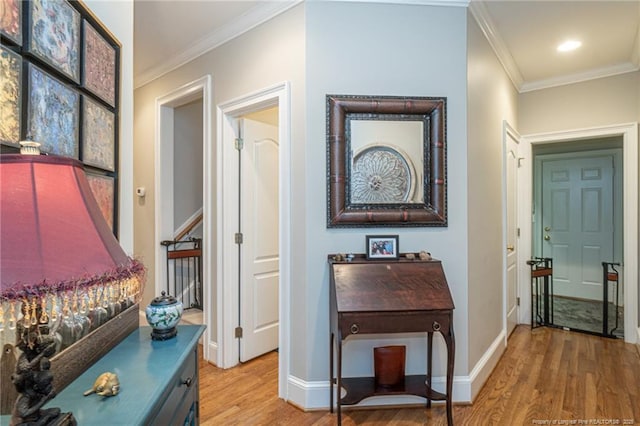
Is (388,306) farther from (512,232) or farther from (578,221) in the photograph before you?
(578,221)

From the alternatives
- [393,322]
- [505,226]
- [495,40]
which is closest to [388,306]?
[393,322]

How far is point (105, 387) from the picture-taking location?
865mm

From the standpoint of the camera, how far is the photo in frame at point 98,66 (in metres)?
1.25

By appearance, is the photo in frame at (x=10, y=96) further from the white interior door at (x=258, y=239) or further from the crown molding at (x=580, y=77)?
the crown molding at (x=580, y=77)

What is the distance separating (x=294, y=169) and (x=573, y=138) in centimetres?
311

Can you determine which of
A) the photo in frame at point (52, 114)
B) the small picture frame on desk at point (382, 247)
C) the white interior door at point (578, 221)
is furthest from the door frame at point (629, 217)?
the photo in frame at point (52, 114)

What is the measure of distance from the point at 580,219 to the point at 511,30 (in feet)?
10.9

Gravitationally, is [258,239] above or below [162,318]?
above

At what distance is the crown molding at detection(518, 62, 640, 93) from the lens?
315 cm

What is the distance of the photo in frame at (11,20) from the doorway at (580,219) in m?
4.92

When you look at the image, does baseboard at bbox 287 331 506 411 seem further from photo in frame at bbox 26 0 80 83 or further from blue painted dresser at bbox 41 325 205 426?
photo in frame at bbox 26 0 80 83

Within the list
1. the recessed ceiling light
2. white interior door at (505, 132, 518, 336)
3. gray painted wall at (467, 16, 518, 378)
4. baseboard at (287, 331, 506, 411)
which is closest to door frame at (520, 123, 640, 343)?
white interior door at (505, 132, 518, 336)

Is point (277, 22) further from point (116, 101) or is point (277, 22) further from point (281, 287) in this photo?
point (281, 287)

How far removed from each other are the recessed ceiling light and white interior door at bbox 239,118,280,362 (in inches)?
102
